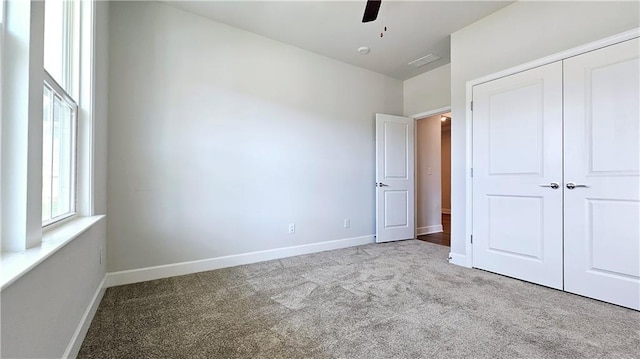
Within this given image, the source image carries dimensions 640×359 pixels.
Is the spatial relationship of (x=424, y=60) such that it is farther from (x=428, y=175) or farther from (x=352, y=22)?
(x=428, y=175)

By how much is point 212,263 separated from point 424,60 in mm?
3940

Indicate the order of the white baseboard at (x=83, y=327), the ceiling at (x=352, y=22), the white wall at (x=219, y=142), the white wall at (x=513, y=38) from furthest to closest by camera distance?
1. the ceiling at (x=352, y=22)
2. the white wall at (x=219, y=142)
3. the white wall at (x=513, y=38)
4. the white baseboard at (x=83, y=327)

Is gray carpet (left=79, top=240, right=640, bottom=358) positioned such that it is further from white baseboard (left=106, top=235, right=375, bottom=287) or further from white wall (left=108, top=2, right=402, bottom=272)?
white wall (left=108, top=2, right=402, bottom=272)

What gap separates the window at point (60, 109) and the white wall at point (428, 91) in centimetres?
422

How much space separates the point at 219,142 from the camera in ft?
10.1

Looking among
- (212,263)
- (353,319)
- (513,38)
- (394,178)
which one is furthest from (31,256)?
(394,178)

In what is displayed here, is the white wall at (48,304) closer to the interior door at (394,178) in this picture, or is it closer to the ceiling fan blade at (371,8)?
the ceiling fan blade at (371,8)

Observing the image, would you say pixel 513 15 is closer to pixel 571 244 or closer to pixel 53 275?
pixel 571 244

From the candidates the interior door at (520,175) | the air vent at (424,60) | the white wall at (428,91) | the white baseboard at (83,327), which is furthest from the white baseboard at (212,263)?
the air vent at (424,60)

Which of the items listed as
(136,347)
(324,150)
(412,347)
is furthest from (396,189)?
(136,347)

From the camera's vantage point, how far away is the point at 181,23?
9.45ft

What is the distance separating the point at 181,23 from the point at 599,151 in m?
4.05

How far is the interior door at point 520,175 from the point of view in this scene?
2.49m

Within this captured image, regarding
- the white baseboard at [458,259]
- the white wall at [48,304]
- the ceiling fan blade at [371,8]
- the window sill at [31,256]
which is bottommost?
the white baseboard at [458,259]
